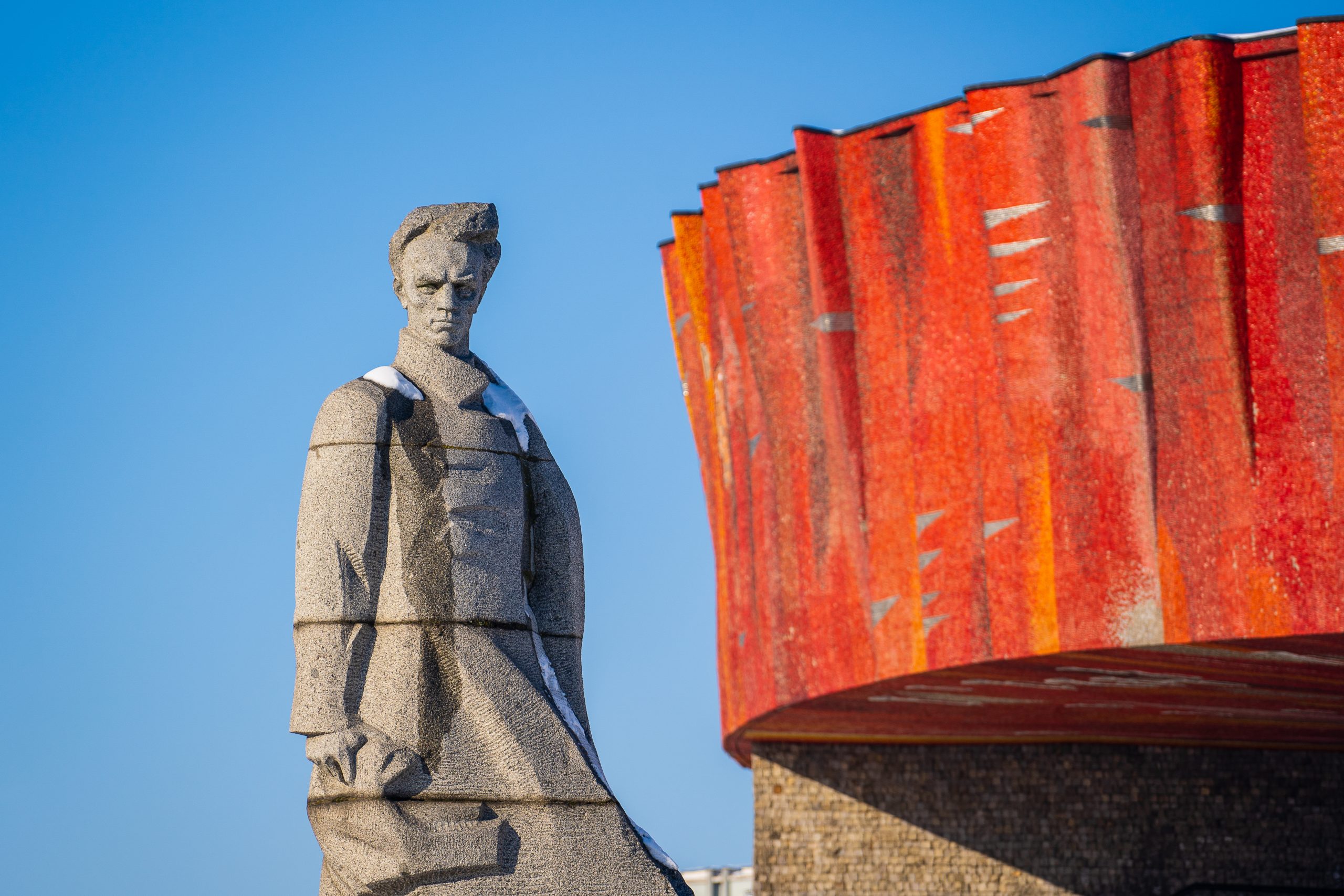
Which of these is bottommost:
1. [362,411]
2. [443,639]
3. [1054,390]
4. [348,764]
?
[348,764]

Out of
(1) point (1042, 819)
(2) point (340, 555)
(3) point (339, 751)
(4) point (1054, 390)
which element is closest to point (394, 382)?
(2) point (340, 555)

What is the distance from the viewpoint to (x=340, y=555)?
563 cm

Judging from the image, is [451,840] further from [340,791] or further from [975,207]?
[975,207]

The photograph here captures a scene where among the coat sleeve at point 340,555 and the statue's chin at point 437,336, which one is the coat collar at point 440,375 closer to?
the statue's chin at point 437,336

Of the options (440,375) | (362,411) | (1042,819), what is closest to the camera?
(362,411)

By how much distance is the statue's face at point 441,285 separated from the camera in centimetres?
606

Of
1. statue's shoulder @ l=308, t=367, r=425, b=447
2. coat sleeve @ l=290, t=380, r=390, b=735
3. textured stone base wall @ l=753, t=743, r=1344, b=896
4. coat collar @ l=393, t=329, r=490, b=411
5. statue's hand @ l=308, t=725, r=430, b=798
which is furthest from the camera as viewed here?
textured stone base wall @ l=753, t=743, r=1344, b=896

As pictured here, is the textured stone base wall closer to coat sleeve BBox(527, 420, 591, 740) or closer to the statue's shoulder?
coat sleeve BBox(527, 420, 591, 740)

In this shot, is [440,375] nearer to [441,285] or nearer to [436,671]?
[441,285]

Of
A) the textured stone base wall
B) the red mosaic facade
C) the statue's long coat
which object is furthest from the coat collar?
the textured stone base wall

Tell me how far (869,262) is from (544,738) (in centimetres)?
1118

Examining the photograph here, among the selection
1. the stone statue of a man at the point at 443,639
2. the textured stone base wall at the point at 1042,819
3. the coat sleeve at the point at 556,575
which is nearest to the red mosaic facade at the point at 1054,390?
the textured stone base wall at the point at 1042,819

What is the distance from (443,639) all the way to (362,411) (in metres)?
0.82

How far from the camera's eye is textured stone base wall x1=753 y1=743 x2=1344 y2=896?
2116 centimetres
